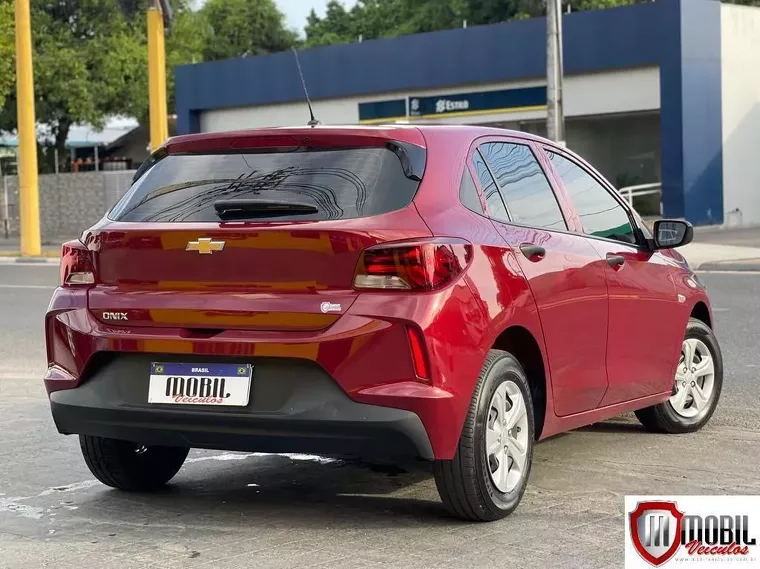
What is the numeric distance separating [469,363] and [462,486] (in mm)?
487

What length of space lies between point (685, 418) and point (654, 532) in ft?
11.7

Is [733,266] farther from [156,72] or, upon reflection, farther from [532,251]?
[532,251]

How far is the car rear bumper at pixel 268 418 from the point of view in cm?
487

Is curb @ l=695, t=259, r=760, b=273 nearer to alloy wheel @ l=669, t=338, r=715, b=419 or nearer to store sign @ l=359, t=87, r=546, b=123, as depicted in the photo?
store sign @ l=359, t=87, r=546, b=123

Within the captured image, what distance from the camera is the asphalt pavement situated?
479cm

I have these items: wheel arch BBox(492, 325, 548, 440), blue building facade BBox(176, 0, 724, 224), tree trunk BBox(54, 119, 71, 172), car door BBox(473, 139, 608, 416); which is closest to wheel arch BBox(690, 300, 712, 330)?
car door BBox(473, 139, 608, 416)

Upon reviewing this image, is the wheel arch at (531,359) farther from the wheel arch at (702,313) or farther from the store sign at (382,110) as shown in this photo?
the store sign at (382,110)

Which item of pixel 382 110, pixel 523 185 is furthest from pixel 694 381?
pixel 382 110

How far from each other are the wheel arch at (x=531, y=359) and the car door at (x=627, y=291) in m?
0.59

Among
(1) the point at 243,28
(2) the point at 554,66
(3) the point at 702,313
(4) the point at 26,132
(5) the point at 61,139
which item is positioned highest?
(1) the point at 243,28

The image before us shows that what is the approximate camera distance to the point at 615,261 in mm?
6289

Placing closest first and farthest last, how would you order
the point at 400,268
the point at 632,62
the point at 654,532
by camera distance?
the point at 654,532
the point at 400,268
the point at 632,62

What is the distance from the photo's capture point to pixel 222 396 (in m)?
5.02

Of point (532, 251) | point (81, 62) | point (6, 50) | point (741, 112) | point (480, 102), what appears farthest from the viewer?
point (81, 62)
